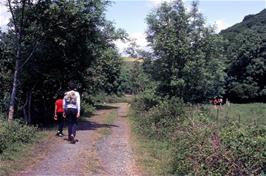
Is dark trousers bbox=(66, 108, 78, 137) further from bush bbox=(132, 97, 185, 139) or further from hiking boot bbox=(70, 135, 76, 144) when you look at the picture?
bush bbox=(132, 97, 185, 139)

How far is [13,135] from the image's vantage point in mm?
14766

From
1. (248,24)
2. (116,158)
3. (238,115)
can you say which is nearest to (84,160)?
(116,158)

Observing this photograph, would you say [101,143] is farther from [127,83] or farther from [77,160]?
[127,83]

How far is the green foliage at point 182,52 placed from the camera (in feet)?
85.7

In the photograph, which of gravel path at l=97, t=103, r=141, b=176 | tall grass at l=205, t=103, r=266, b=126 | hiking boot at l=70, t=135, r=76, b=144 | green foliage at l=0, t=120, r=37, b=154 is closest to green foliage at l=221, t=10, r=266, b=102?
tall grass at l=205, t=103, r=266, b=126

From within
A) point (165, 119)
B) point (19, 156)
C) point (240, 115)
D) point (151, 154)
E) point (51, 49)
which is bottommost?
point (151, 154)

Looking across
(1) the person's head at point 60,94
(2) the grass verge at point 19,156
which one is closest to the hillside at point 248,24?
(1) the person's head at point 60,94

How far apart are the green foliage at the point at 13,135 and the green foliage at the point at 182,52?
11672 millimetres

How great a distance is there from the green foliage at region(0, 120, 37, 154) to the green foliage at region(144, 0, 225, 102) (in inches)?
460

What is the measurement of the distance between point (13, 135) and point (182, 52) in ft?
44.1

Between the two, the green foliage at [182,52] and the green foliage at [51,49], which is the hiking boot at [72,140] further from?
the green foliage at [182,52]

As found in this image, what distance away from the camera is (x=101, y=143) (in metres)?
16.9

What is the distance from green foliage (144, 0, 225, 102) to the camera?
26109mm

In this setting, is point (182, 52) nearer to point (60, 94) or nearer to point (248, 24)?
point (60, 94)
